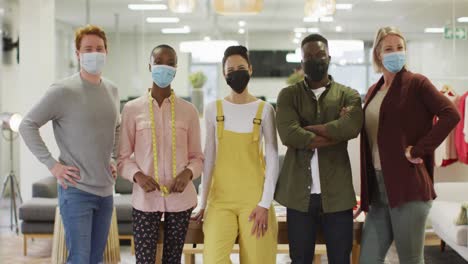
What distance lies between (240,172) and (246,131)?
0.64ft

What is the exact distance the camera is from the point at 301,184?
8.27 feet

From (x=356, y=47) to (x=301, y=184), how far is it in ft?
17.2

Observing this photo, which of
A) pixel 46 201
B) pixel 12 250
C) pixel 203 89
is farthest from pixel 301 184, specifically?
pixel 203 89

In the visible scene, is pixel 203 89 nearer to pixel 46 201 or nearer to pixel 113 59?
pixel 113 59

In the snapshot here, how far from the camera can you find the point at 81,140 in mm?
2525

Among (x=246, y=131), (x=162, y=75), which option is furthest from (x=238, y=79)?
(x=162, y=75)

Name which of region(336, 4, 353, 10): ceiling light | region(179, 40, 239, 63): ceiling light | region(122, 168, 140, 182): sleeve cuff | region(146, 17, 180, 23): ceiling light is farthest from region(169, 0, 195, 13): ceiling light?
region(336, 4, 353, 10): ceiling light

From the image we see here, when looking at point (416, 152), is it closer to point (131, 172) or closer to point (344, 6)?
point (131, 172)

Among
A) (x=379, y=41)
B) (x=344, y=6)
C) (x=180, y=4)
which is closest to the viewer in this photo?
(x=379, y=41)

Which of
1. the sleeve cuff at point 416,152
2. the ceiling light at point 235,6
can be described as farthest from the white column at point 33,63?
the sleeve cuff at point 416,152

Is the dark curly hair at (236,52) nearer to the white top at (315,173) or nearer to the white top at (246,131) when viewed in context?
the white top at (246,131)

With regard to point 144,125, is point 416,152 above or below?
below

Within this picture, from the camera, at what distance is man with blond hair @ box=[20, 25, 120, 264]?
2.51 meters

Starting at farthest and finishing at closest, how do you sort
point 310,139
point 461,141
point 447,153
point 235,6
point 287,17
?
point 287,17
point 447,153
point 461,141
point 235,6
point 310,139
